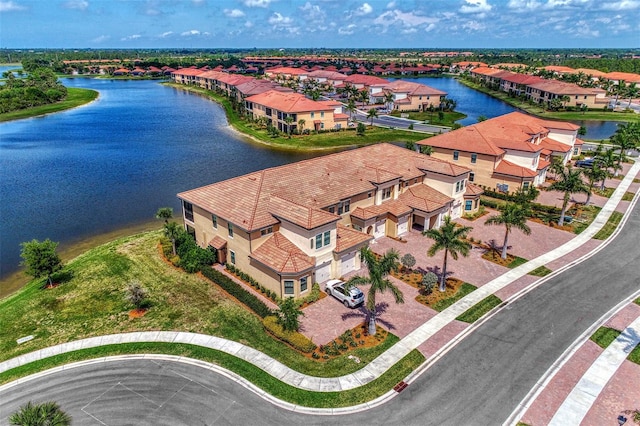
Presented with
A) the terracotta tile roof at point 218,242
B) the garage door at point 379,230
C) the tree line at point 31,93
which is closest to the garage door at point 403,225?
the garage door at point 379,230

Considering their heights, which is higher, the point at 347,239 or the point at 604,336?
the point at 347,239

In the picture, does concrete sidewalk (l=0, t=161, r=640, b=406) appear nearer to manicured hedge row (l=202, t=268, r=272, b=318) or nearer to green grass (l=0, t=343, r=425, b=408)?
green grass (l=0, t=343, r=425, b=408)

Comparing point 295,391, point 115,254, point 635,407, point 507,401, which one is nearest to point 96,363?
point 295,391

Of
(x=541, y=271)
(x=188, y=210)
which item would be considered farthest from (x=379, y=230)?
(x=188, y=210)

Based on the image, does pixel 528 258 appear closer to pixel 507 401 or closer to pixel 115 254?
pixel 507 401

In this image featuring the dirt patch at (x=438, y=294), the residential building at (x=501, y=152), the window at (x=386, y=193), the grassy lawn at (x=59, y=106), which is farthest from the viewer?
the grassy lawn at (x=59, y=106)

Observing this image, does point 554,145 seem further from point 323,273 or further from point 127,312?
point 127,312

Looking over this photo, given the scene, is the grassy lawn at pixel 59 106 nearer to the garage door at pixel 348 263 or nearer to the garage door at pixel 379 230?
the garage door at pixel 379 230
